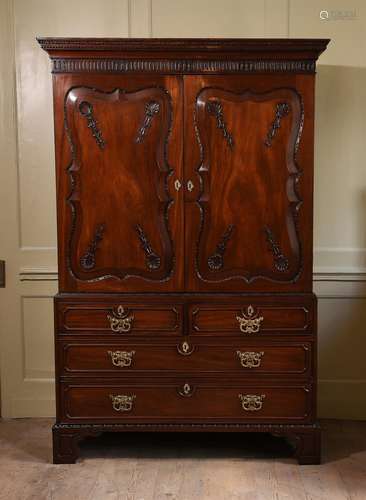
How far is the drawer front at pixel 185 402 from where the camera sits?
3369mm

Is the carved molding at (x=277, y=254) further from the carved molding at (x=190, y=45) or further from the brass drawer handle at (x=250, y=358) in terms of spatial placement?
the carved molding at (x=190, y=45)

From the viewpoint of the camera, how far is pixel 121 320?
3.36m

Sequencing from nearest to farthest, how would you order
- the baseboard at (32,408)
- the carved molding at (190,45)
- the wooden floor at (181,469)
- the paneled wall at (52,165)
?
1. the wooden floor at (181,469)
2. the carved molding at (190,45)
3. the paneled wall at (52,165)
4. the baseboard at (32,408)

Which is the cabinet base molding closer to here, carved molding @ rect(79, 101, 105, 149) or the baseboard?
the baseboard

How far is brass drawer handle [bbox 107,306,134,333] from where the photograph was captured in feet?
11.0

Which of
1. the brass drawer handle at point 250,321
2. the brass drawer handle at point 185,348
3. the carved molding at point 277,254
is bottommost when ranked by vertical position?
the brass drawer handle at point 185,348

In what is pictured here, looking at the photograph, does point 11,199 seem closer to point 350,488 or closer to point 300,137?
point 300,137

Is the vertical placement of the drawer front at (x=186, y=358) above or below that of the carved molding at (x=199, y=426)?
above

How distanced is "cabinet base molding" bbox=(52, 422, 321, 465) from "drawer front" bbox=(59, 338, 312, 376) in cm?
25

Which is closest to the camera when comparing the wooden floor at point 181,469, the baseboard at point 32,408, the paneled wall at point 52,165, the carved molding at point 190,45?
the wooden floor at point 181,469

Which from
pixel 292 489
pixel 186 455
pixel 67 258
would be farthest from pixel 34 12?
pixel 292 489

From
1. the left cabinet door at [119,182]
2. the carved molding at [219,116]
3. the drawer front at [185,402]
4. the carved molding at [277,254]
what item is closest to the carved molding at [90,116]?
the left cabinet door at [119,182]

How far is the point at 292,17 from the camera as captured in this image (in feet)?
12.7

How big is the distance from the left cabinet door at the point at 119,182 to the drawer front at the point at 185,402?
48 cm
